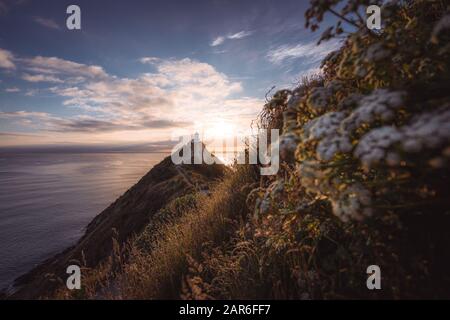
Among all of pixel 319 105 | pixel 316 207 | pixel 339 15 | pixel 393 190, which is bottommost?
pixel 316 207

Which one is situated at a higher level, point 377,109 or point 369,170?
point 377,109

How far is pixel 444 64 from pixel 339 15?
2.64ft

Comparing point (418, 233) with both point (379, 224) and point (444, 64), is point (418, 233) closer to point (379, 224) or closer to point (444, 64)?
point (379, 224)

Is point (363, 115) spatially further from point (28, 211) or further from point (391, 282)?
point (28, 211)

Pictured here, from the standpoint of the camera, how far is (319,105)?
1.83 metres

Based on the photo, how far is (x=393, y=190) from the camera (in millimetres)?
1685

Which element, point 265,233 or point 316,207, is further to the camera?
point 265,233

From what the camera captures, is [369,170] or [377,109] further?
[369,170]

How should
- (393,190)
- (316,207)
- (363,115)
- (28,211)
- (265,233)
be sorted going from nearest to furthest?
1. (363,115)
2. (393,190)
3. (316,207)
4. (265,233)
5. (28,211)

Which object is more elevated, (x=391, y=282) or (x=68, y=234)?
(x=391, y=282)
